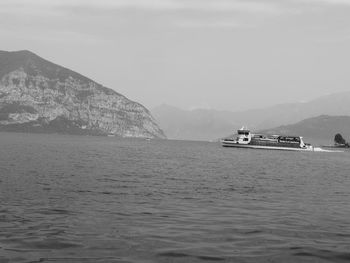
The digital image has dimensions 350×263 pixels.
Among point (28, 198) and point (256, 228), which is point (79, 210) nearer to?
point (28, 198)

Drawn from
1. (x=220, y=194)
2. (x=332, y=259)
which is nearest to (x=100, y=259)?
(x=332, y=259)

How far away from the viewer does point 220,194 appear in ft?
157

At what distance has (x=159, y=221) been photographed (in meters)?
30.5

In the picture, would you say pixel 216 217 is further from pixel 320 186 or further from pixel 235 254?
pixel 320 186

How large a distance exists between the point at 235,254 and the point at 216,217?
34.9 feet

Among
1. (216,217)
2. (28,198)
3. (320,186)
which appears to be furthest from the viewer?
(320,186)

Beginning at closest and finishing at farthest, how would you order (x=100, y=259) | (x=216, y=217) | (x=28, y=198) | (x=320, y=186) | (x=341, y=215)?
(x=100, y=259), (x=216, y=217), (x=341, y=215), (x=28, y=198), (x=320, y=186)

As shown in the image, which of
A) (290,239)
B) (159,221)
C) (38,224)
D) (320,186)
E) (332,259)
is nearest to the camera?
(332,259)

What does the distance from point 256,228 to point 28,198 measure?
2043 cm

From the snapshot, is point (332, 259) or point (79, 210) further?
point (79, 210)

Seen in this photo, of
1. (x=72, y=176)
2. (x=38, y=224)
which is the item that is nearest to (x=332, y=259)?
(x=38, y=224)

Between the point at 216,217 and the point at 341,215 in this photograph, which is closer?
the point at 216,217


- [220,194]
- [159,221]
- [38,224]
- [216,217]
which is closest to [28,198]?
[38,224]

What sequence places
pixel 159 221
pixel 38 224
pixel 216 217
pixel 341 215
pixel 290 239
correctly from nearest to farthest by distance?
pixel 290 239 → pixel 38 224 → pixel 159 221 → pixel 216 217 → pixel 341 215
